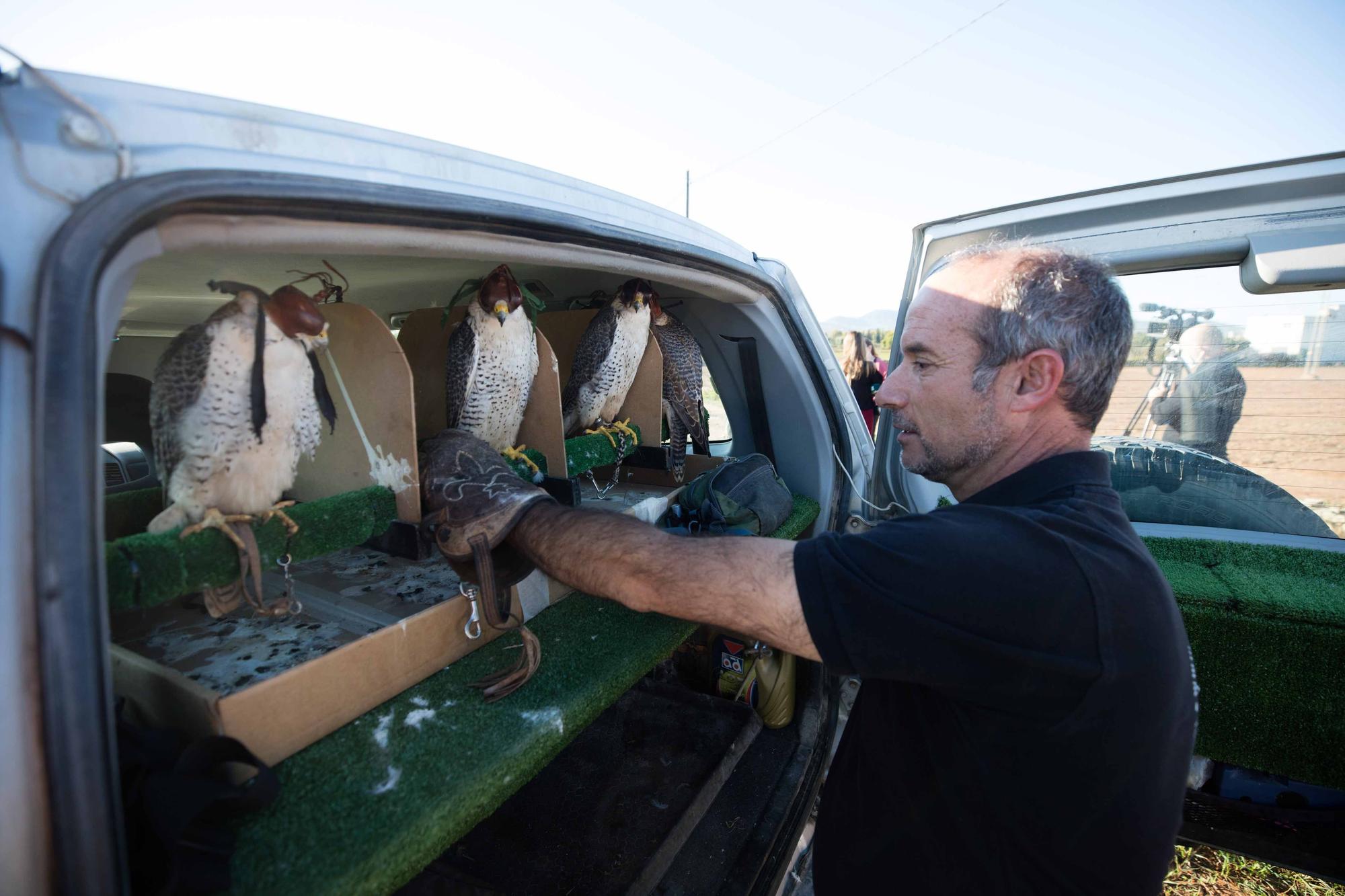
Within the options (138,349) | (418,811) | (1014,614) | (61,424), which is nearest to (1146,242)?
(1014,614)

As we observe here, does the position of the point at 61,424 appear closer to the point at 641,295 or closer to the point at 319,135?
the point at 319,135

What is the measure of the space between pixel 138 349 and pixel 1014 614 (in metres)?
4.53

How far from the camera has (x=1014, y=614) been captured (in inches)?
38.0

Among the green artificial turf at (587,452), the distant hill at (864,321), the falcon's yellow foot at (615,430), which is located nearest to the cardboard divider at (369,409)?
the green artificial turf at (587,452)

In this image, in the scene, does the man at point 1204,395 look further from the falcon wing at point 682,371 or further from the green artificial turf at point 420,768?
the green artificial turf at point 420,768

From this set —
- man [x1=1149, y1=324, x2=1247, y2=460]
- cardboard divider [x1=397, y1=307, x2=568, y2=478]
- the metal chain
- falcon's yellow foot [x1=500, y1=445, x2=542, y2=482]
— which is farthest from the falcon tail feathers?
man [x1=1149, y1=324, x2=1247, y2=460]

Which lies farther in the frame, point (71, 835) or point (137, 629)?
point (137, 629)

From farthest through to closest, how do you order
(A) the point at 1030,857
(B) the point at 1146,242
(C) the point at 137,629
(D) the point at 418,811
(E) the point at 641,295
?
(E) the point at 641,295 → (B) the point at 1146,242 → (C) the point at 137,629 → (A) the point at 1030,857 → (D) the point at 418,811

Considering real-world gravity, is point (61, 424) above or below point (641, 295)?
below

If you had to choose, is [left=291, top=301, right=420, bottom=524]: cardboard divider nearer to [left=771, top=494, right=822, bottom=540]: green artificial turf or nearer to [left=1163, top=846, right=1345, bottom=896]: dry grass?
[left=771, top=494, right=822, bottom=540]: green artificial turf

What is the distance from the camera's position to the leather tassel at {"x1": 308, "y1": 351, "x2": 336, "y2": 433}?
140 centimetres

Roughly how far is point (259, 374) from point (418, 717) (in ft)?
2.52

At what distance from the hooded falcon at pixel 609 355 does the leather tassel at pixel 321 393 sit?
1.01m

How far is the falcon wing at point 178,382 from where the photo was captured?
118 cm
